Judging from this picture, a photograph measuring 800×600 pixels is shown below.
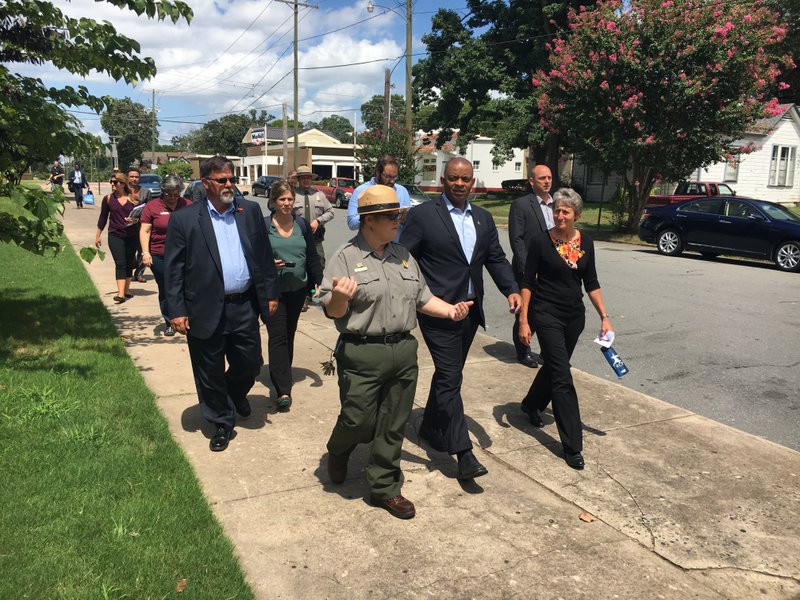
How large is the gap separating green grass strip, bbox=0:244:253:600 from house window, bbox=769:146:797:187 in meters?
34.2

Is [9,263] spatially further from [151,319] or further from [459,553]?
[459,553]

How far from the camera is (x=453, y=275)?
4285mm

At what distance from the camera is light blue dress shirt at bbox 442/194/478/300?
171 inches

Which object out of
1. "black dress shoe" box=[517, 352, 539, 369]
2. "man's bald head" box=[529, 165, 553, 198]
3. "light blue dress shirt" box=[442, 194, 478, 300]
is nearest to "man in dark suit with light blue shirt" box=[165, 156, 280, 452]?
"light blue dress shirt" box=[442, 194, 478, 300]

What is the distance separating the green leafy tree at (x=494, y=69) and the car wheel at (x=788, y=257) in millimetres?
17127

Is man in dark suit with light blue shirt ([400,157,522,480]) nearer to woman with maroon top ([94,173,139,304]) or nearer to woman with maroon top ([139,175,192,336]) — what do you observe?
woman with maroon top ([139,175,192,336])

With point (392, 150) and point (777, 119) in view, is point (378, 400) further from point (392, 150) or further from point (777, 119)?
point (777, 119)

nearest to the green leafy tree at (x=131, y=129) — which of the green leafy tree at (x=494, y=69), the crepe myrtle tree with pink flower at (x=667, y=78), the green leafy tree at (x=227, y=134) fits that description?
the green leafy tree at (x=227, y=134)

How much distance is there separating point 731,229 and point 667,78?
476 centimetres

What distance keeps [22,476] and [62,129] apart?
12.7 ft

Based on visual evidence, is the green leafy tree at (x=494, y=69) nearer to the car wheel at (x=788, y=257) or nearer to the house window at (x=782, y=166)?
the house window at (x=782, y=166)

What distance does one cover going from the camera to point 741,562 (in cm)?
333

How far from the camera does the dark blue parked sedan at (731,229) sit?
14.2 meters

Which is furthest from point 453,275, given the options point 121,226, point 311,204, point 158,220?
point 121,226
